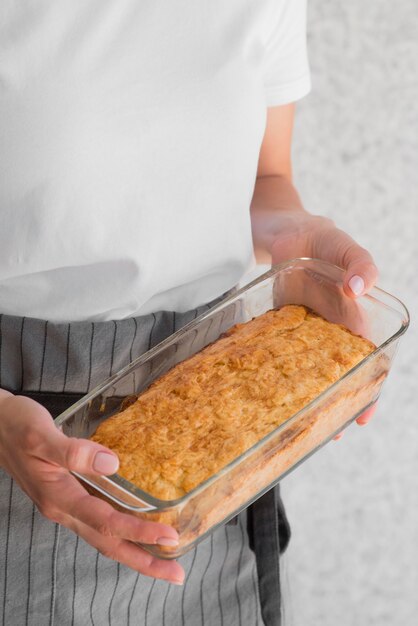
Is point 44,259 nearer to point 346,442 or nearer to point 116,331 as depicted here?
point 116,331

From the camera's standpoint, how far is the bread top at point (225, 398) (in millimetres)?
742

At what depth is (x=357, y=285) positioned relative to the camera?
0.90 metres

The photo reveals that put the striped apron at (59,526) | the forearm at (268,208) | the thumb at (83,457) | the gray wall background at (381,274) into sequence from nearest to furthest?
1. the thumb at (83,457)
2. the striped apron at (59,526)
3. the forearm at (268,208)
4. the gray wall background at (381,274)

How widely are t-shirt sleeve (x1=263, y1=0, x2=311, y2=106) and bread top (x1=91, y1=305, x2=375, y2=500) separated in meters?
0.30

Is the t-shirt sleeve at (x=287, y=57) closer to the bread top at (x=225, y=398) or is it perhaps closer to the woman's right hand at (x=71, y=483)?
the bread top at (x=225, y=398)

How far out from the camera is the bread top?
2.43 ft

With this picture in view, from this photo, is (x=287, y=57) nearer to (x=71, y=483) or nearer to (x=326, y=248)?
(x=326, y=248)

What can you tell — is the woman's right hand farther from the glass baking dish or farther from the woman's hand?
the woman's hand

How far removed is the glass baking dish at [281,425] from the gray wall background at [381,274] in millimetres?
370

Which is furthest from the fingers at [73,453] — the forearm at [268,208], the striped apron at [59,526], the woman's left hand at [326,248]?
the forearm at [268,208]

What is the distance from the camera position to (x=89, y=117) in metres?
0.78

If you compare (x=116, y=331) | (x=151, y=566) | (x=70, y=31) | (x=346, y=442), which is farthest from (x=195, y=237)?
(x=346, y=442)

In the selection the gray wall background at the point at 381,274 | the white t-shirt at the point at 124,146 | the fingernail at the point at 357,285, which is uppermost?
the white t-shirt at the point at 124,146

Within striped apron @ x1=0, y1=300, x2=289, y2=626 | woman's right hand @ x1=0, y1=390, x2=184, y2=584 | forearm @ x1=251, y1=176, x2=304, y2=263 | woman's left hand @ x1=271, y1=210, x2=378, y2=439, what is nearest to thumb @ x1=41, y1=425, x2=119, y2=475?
woman's right hand @ x1=0, y1=390, x2=184, y2=584
